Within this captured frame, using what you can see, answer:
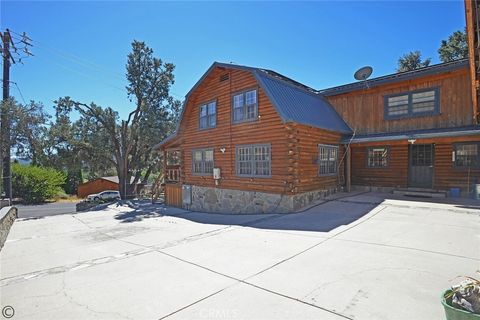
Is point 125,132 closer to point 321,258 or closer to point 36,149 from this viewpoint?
point 36,149

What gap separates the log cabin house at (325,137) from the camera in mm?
10984

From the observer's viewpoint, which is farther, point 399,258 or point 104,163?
point 104,163

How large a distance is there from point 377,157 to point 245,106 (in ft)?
24.7

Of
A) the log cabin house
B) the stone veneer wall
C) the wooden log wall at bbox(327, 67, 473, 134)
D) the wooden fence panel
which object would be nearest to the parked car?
the wooden fence panel

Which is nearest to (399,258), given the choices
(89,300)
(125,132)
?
(89,300)

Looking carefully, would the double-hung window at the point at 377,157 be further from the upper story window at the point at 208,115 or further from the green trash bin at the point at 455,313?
the green trash bin at the point at 455,313

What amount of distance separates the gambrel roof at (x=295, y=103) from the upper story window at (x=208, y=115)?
1.32m

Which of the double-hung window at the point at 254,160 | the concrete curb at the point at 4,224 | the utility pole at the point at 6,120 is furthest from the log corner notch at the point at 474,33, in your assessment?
the utility pole at the point at 6,120

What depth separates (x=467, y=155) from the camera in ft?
37.0

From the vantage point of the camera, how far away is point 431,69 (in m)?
12.0

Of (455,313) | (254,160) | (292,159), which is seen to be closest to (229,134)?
(254,160)

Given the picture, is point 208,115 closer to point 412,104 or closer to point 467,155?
point 412,104

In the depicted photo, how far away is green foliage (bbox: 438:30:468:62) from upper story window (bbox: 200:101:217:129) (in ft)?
81.8

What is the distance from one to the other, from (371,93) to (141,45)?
2244 cm
